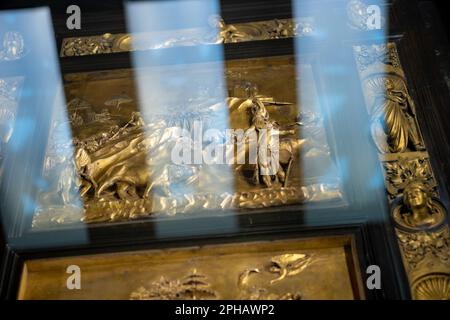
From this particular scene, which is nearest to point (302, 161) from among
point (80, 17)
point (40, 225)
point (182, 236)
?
point (182, 236)

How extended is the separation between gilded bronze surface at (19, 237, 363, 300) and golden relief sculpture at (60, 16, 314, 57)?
9.42 feet

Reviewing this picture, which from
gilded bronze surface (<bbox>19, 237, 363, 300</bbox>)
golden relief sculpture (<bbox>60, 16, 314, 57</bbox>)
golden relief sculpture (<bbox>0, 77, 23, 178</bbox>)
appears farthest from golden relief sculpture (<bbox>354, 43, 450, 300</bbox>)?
golden relief sculpture (<bbox>0, 77, 23, 178</bbox>)

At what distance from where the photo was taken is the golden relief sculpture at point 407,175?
173 inches

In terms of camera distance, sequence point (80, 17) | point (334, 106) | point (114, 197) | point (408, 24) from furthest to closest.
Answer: point (80, 17)
point (408, 24)
point (334, 106)
point (114, 197)

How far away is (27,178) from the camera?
5332 mm

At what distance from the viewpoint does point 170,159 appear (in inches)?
210

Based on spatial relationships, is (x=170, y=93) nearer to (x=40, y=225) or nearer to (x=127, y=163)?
(x=127, y=163)

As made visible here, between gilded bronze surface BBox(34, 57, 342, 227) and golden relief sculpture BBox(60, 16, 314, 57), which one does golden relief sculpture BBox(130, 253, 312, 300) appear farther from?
golden relief sculpture BBox(60, 16, 314, 57)

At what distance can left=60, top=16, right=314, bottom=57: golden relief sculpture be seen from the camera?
6754 millimetres

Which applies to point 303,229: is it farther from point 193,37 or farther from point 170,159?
point 193,37

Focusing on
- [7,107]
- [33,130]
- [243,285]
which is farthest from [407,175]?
[7,107]

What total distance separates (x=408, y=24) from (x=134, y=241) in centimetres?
382

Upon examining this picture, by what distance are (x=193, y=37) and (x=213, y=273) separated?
3252 mm

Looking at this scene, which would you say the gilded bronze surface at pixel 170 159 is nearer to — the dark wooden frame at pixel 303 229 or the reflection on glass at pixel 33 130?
the reflection on glass at pixel 33 130
